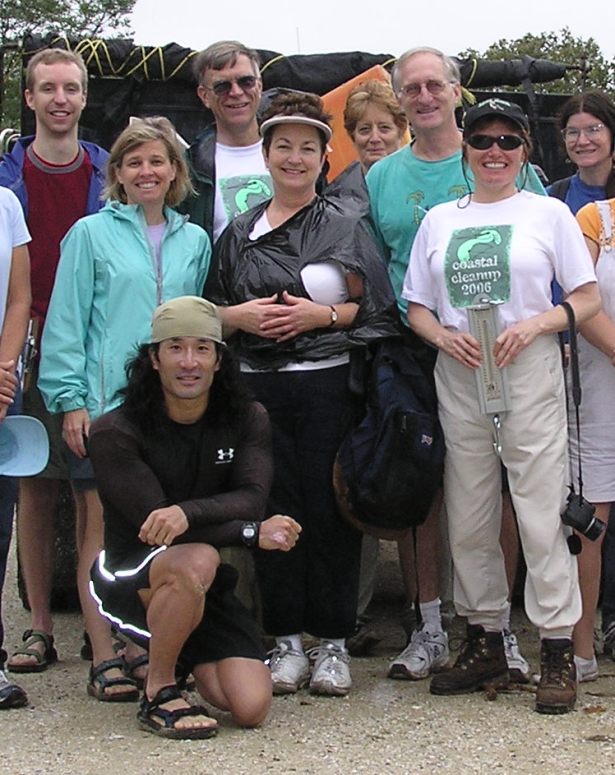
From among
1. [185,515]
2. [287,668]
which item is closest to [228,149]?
[185,515]

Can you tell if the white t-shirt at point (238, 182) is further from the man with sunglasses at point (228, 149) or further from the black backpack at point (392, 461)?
the black backpack at point (392, 461)

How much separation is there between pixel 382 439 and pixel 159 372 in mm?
786

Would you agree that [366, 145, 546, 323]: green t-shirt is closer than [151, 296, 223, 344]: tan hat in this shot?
No

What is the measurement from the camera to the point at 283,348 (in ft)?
15.2

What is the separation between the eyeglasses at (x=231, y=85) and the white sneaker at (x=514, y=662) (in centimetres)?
223

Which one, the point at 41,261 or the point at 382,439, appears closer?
the point at 382,439

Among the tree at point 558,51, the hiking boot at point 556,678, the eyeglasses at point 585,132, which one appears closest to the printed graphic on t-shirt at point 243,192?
the eyeglasses at point 585,132

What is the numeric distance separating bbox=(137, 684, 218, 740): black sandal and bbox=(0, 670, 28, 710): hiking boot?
1.49ft

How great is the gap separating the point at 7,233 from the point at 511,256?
1643 mm

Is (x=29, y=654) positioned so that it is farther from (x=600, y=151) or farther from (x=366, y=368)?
(x=600, y=151)

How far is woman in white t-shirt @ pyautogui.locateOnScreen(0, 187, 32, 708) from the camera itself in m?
4.45

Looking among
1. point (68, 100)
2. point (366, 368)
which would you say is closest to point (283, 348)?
point (366, 368)

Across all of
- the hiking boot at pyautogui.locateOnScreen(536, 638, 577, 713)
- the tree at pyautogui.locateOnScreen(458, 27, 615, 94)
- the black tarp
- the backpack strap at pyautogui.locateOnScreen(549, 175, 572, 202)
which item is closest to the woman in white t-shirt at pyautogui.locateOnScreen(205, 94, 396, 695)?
the hiking boot at pyautogui.locateOnScreen(536, 638, 577, 713)

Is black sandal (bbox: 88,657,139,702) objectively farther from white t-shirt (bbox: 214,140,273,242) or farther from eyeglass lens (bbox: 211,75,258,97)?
eyeglass lens (bbox: 211,75,258,97)
